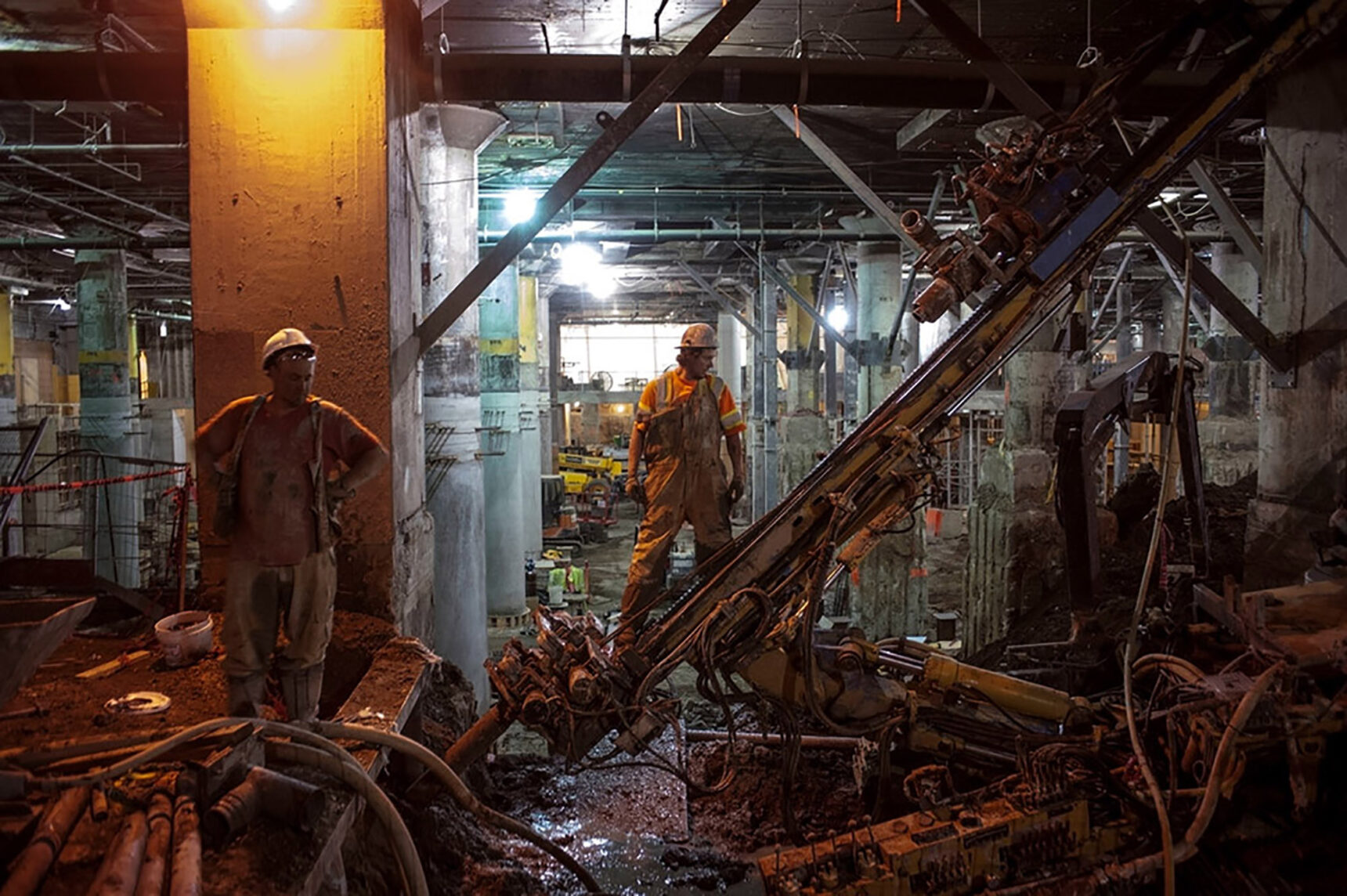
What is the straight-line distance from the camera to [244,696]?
4.28 m

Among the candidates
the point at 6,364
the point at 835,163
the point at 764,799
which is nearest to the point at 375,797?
the point at 764,799

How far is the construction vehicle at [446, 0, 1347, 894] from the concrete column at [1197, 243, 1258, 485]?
10.9m

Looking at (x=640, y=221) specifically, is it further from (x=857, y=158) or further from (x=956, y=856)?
(x=956, y=856)

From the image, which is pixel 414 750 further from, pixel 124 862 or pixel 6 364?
pixel 6 364

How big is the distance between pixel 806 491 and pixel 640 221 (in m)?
9.99

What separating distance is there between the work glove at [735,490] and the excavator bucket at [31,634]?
4.55 m

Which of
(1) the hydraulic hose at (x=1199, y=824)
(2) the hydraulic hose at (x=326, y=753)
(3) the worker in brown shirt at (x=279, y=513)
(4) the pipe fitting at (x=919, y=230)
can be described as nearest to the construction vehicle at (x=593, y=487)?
(3) the worker in brown shirt at (x=279, y=513)

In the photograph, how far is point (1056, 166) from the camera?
15.2 ft

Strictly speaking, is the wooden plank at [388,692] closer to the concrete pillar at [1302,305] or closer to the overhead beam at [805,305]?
the concrete pillar at [1302,305]

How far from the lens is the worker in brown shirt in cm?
423

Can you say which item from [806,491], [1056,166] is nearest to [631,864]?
[806,491]

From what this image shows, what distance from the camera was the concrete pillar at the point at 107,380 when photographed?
15.3 m

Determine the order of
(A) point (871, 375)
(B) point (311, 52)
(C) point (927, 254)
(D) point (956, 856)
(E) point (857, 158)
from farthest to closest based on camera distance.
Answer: (A) point (871, 375) < (E) point (857, 158) < (B) point (311, 52) < (C) point (927, 254) < (D) point (956, 856)

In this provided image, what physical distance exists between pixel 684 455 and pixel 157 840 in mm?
4657
